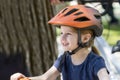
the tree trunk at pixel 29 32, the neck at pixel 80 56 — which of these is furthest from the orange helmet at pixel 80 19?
the tree trunk at pixel 29 32

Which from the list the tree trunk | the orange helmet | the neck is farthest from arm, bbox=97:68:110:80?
the tree trunk

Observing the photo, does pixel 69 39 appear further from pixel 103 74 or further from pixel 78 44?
pixel 103 74

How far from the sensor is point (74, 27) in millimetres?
2814

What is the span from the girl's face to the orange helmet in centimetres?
4

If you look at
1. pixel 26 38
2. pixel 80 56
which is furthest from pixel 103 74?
pixel 26 38

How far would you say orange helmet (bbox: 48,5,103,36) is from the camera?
2.82 m

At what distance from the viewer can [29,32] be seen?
13.2ft

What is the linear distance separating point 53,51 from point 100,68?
156 cm

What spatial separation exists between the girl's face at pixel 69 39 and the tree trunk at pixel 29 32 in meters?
1.19

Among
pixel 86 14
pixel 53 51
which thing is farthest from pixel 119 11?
pixel 86 14

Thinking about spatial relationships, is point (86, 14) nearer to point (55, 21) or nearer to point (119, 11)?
point (55, 21)

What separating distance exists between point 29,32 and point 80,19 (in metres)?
1.22

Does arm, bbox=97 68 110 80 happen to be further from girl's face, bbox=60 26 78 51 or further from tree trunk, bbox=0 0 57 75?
tree trunk, bbox=0 0 57 75

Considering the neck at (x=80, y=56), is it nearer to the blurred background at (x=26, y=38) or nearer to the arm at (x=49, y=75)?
the arm at (x=49, y=75)
